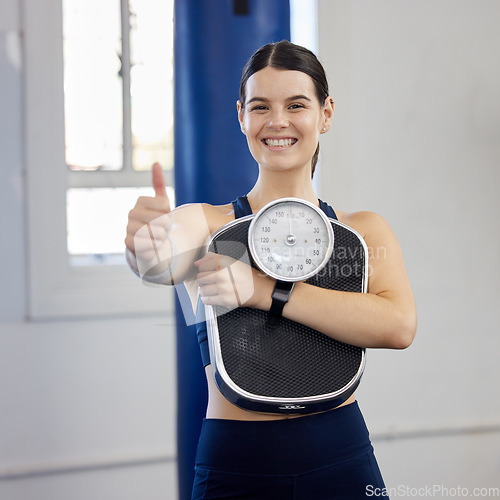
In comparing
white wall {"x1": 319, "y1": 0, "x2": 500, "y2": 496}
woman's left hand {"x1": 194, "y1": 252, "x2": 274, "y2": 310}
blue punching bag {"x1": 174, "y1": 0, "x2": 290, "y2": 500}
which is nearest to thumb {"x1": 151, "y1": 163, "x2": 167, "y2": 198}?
woman's left hand {"x1": 194, "y1": 252, "x2": 274, "y2": 310}

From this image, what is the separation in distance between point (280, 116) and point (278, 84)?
0.05 meters

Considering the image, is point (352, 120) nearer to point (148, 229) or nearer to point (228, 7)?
point (228, 7)

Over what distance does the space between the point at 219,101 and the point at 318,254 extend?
437 mm

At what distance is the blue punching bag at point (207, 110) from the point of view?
3.37 feet

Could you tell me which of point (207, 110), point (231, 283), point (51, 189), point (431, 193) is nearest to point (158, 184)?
point (231, 283)

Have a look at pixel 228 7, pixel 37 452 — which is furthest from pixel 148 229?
pixel 37 452

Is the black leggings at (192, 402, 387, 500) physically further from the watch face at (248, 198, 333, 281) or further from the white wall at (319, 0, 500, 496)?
the white wall at (319, 0, 500, 496)

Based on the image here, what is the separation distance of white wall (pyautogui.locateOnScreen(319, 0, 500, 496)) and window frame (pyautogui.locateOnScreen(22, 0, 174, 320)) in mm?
681

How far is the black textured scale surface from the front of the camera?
2.51 feet

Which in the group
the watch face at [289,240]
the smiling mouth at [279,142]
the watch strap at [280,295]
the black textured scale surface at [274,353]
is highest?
the smiling mouth at [279,142]

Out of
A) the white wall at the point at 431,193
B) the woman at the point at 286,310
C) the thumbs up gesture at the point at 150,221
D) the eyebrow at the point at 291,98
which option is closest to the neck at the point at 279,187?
the woman at the point at 286,310

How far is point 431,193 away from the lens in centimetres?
176

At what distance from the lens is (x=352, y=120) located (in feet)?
5.51

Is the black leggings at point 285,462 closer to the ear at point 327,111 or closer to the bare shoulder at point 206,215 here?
the bare shoulder at point 206,215
